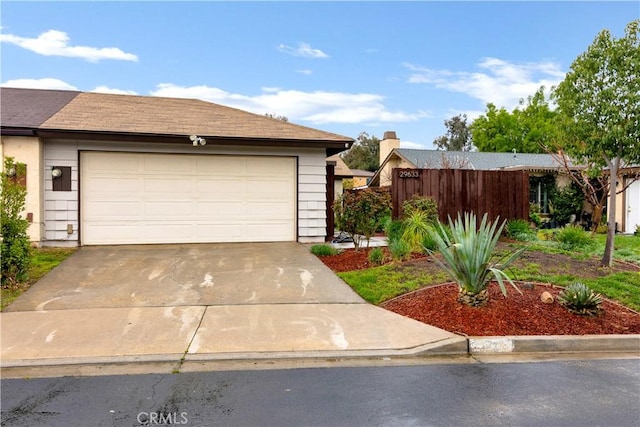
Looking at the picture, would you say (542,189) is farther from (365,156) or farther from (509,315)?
(365,156)

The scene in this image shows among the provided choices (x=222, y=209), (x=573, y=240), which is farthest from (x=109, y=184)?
(x=573, y=240)

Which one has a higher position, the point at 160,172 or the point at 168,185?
the point at 160,172

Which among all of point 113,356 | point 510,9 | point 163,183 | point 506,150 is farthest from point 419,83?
point 113,356

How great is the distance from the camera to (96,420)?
3385 millimetres

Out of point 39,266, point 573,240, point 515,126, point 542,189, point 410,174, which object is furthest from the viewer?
point 515,126

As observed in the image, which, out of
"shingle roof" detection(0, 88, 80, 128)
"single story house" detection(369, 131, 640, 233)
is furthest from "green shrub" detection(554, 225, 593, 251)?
"shingle roof" detection(0, 88, 80, 128)

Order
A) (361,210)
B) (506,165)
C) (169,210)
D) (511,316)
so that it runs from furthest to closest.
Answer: (506,165)
(169,210)
(361,210)
(511,316)

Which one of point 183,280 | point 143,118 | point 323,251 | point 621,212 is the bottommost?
point 183,280

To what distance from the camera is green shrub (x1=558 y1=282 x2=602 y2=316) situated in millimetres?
6055

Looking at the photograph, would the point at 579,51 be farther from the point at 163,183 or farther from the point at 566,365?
the point at 163,183

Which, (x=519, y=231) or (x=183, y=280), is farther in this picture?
(x=519, y=231)

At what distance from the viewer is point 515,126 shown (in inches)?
1571

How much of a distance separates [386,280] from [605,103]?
5.06m

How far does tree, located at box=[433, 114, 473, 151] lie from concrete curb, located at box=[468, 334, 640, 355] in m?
55.9
